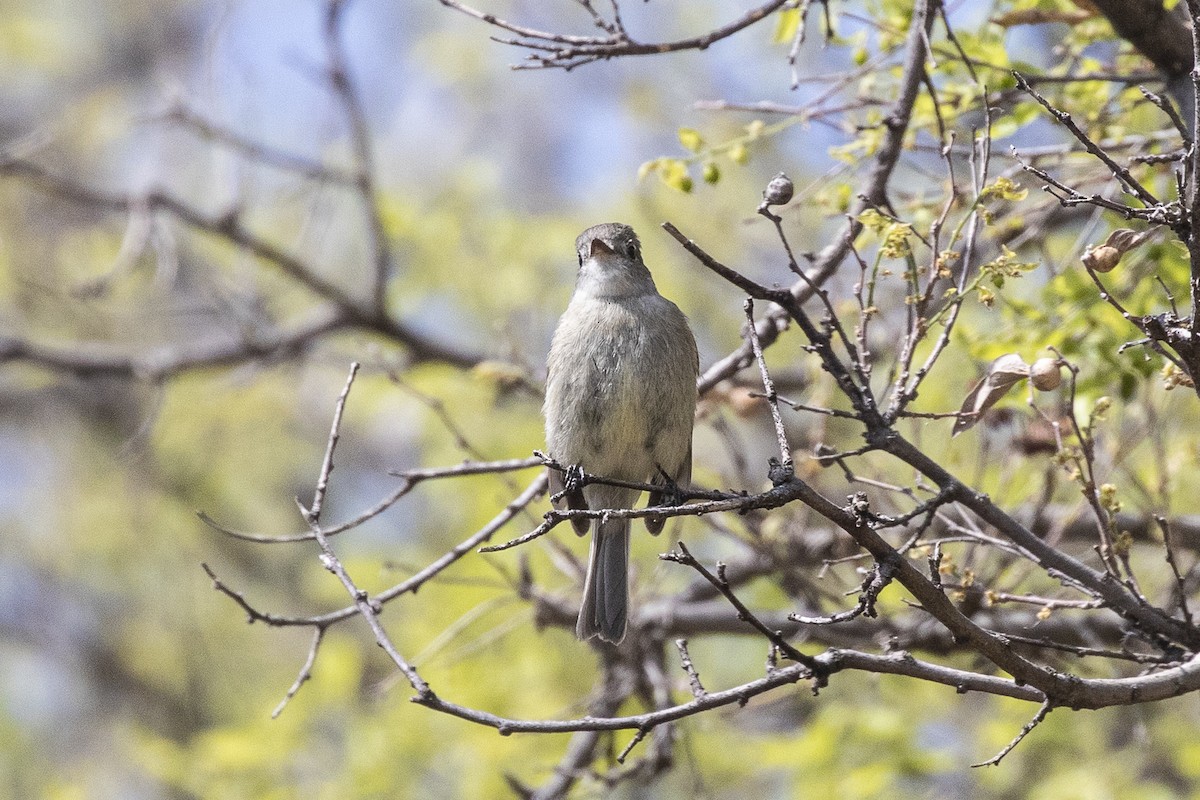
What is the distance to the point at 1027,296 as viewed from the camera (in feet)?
13.8

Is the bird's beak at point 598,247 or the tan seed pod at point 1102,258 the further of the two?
the bird's beak at point 598,247

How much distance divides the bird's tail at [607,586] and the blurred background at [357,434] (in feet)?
1.13

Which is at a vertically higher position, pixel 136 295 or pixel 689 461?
pixel 136 295

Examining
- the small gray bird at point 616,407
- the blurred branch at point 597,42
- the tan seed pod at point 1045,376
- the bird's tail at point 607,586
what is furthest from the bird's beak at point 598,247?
the tan seed pod at point 1045,376

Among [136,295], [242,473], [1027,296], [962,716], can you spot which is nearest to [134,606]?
[242,473]

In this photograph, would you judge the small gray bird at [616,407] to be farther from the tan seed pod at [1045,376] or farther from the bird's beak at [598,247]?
the tan seed pod at [1045,376]

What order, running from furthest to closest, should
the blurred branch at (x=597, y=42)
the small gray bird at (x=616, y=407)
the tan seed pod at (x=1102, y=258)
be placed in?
the small gray bird at (x=616, y=407)
the blurred branch at (x=597, y=42)
the tan seed pod at (x=1102, y=258)

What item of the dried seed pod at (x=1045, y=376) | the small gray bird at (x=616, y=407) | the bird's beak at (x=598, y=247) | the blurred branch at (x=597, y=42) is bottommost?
the dried seed pod at (x=1045, y=376)

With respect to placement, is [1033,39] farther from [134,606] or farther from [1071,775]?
[134,606]

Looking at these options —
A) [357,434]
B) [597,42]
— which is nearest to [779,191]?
[597,42]

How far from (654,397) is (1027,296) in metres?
1.31

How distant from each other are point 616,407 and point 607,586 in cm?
64

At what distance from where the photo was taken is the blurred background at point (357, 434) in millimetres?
5719

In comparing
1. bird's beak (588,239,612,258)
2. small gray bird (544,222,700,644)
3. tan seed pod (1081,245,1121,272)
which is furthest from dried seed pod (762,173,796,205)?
bird's beak (588,239,612,258)
